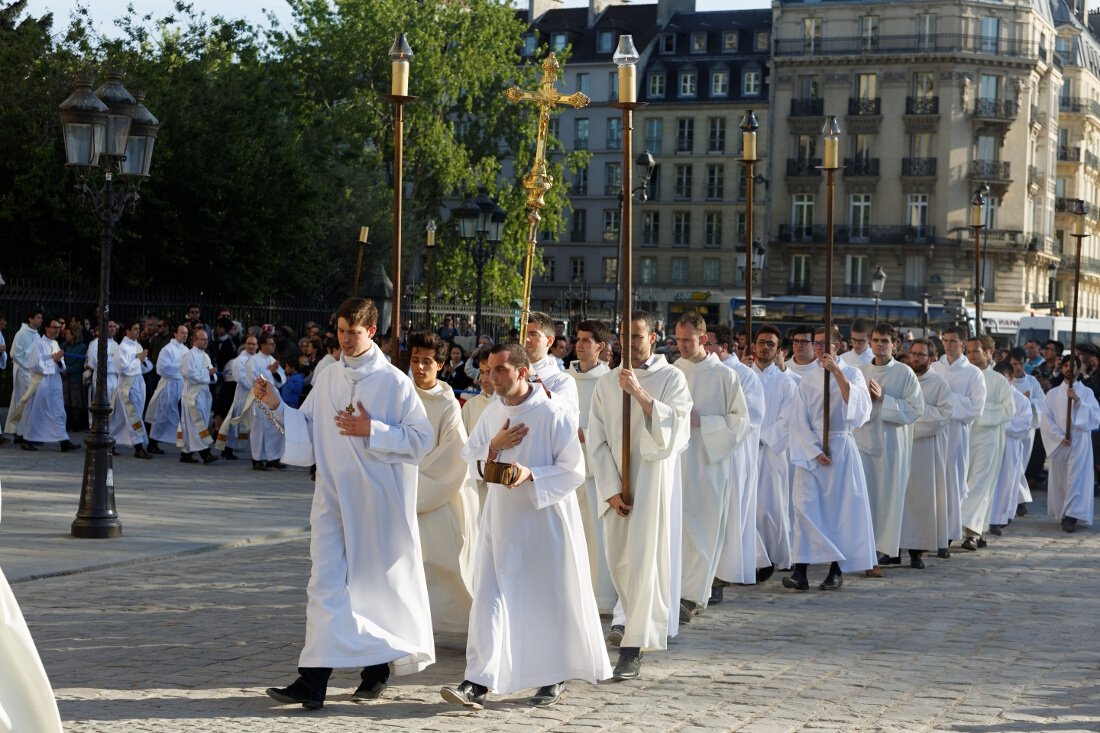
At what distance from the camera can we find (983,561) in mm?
15258

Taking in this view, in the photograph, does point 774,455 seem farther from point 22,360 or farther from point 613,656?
point 22,360

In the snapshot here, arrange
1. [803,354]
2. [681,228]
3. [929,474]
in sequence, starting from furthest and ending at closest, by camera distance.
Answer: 1. [681,228]
2. [929,474]
3. [803,354]

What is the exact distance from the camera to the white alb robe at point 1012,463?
1791 cm

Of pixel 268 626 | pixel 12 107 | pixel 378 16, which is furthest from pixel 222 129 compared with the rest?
pixel 268 626

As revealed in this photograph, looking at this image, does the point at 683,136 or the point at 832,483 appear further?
the point at 683,136

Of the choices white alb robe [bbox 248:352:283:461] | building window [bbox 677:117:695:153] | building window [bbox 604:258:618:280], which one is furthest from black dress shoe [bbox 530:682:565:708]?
building window [bbox 677:117:695:153]

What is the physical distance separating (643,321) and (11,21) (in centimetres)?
3823

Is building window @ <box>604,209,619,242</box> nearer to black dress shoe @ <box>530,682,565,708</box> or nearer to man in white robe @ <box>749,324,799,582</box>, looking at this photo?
man in white robe @ <box>749,324,799,582</box>

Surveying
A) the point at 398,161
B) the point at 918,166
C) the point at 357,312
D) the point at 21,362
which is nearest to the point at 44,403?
the point at 21,362

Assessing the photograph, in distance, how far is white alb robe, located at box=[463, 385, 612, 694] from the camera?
27.1 ft

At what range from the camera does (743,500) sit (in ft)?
41.0

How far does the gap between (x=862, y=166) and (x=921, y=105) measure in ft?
12.2

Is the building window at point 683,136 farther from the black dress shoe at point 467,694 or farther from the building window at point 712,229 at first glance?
the black dress shoe at point 467,694

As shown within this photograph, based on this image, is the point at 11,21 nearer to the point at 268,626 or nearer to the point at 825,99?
the point at 268,626
